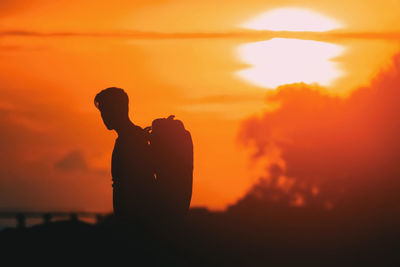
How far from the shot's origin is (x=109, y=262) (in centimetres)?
1480

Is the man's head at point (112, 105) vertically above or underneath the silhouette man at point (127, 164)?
above

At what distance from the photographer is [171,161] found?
15.4 m

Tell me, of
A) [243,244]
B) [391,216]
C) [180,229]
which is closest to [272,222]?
[243,244]

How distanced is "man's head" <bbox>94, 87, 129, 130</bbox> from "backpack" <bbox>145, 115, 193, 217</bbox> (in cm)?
47

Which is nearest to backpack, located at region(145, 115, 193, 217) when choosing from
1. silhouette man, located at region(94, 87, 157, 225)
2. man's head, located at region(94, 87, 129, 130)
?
silhouette man, located at region(94, 87, 157, 225)

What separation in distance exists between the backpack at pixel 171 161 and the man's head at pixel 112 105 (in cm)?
47

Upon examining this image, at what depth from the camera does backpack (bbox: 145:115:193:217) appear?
15.3 metres

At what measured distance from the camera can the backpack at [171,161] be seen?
15.3 meters

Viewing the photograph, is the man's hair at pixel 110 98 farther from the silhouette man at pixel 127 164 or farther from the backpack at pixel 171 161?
the backpack at pixel 171 161

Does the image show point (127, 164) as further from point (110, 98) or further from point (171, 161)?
point (110, 98)

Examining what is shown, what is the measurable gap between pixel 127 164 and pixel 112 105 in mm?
786

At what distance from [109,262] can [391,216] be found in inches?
2522

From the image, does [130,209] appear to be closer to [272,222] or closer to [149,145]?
[149,145]

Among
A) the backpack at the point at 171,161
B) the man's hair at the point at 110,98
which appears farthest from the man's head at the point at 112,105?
the backpack at the point at 171,161
